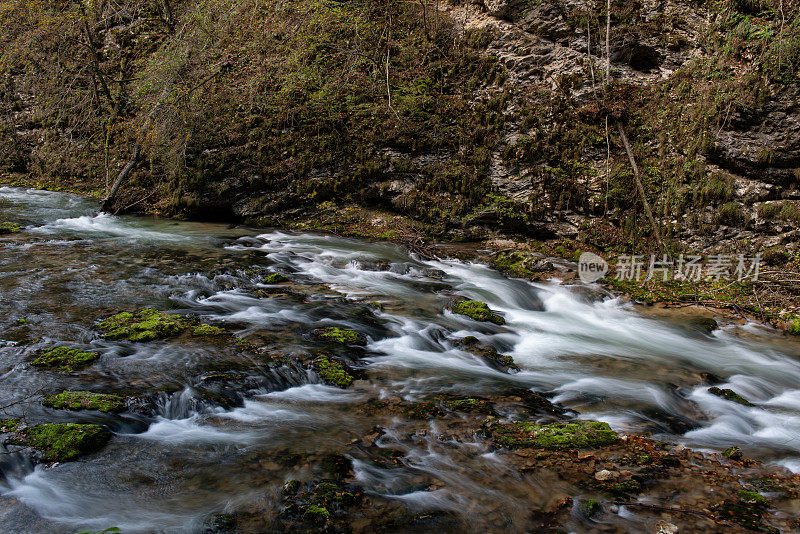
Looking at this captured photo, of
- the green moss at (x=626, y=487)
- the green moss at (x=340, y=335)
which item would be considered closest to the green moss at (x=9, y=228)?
the green moss at (x=340, y=335)

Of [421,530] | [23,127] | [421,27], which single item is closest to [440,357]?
[421,530]

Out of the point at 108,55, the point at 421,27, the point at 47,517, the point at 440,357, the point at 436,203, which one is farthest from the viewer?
the point at 108,55

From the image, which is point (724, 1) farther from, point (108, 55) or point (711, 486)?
point (108, 55)

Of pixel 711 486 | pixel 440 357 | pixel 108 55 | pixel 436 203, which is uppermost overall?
pixel 108 55

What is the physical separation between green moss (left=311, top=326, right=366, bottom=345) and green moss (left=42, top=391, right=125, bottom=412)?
2048mm

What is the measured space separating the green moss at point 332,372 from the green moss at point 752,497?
9.97ft

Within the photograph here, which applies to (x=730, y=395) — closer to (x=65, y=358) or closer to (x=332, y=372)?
(x=332, y=372)

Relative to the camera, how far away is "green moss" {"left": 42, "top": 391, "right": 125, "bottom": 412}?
10.4 ft

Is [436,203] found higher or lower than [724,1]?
lower

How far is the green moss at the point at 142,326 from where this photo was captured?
14.7 ft

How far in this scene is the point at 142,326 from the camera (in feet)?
15.2

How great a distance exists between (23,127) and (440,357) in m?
19.6

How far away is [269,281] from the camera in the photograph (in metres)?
6.81

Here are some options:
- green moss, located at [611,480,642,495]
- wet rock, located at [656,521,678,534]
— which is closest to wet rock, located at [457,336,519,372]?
green moss, located at [611,480,642,495]
